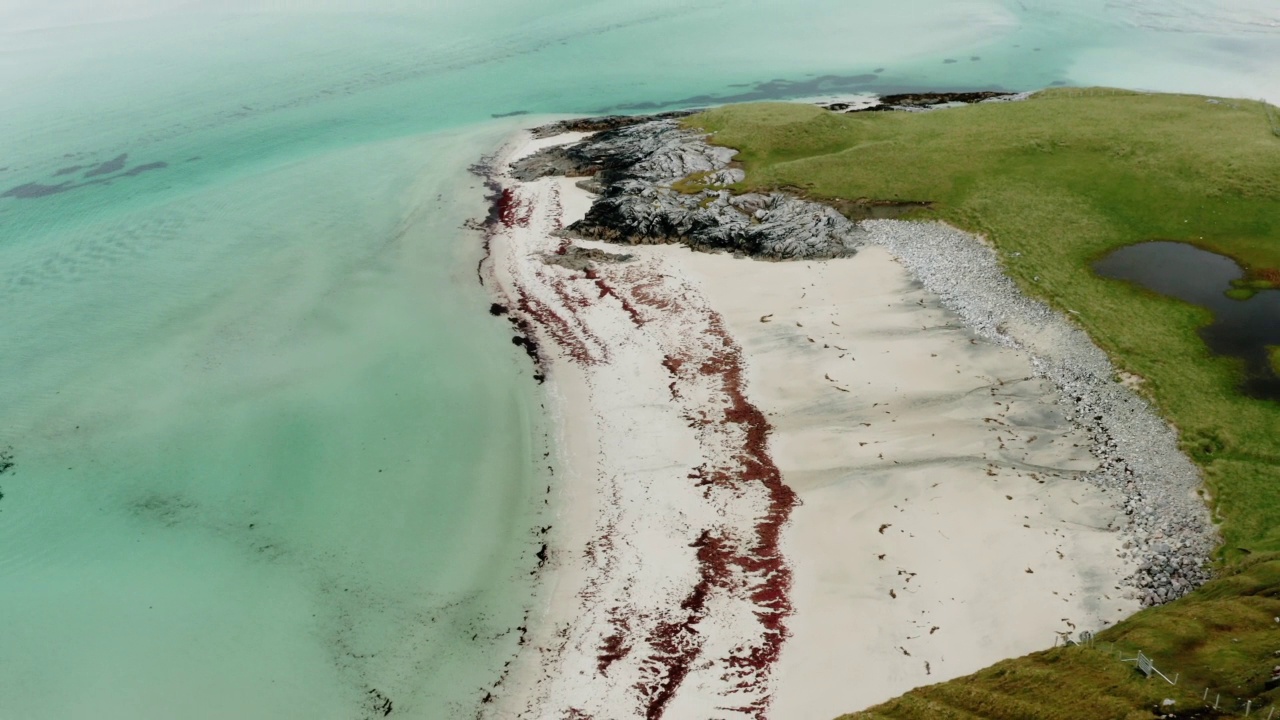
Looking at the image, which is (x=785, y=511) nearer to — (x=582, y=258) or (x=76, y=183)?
(x=582, y=258)

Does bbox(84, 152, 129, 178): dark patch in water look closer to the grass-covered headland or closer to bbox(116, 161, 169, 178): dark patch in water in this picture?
bbox(116, 161, 169, 178): dark patch in water

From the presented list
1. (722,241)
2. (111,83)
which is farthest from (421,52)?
(722,241)

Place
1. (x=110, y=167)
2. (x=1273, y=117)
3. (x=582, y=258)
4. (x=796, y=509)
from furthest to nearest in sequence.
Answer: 1. (x=110, y=167)
2. (x=1273, y=117)
3. (x=582, y=258)
4. (x=796, y=509)

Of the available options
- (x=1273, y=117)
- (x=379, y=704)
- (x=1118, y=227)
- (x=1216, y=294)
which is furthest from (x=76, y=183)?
(x=1273, y=117)

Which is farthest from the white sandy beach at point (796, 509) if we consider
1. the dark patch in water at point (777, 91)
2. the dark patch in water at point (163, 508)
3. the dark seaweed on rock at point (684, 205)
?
the dark patch in water at point (777, 91)

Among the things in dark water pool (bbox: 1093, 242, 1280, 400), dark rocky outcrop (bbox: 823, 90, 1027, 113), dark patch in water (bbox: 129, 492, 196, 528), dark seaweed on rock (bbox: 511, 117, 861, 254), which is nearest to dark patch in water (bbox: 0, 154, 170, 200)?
dark seaweed on rock (bbox: 511, 117, 861, 254)
